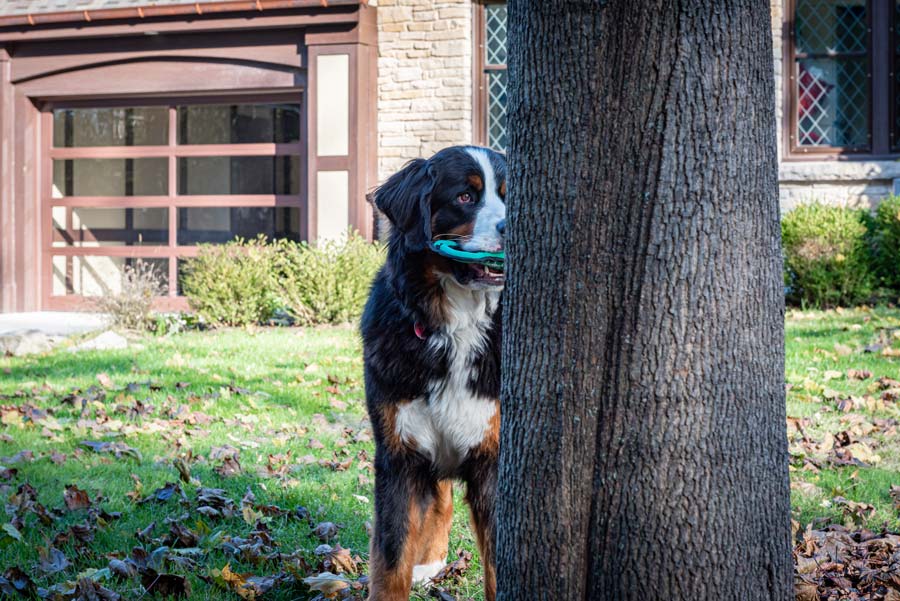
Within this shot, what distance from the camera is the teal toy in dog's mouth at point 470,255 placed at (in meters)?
3.03

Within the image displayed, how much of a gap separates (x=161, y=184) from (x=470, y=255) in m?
14.3

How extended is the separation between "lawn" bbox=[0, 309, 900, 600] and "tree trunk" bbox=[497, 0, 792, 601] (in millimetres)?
1490

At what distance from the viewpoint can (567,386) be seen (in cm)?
210

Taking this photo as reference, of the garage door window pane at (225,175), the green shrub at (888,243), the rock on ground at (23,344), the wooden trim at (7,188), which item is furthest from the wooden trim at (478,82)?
the wooden trim at (7,188)

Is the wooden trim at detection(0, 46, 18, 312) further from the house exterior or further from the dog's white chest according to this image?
the dog's white chest

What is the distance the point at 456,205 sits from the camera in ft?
10.6

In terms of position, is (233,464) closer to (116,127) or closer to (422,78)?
(422,78)

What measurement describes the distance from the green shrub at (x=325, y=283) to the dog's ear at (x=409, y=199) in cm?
779

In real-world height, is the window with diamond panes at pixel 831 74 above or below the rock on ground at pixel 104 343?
above

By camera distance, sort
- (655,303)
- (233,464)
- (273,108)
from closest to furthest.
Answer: (655,303) → (233,464) → (273,108)

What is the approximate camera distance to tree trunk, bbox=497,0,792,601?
6.68 feet

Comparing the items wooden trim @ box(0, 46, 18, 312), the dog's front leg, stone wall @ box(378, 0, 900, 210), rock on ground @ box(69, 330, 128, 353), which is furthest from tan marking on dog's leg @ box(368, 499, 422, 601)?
wooden trim @ box(0, 46, 18, 312)

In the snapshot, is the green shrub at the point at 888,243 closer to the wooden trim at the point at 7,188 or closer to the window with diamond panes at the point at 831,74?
the window with diamond panes at the point at 831,74

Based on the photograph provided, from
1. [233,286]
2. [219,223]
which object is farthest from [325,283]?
[219,223]
